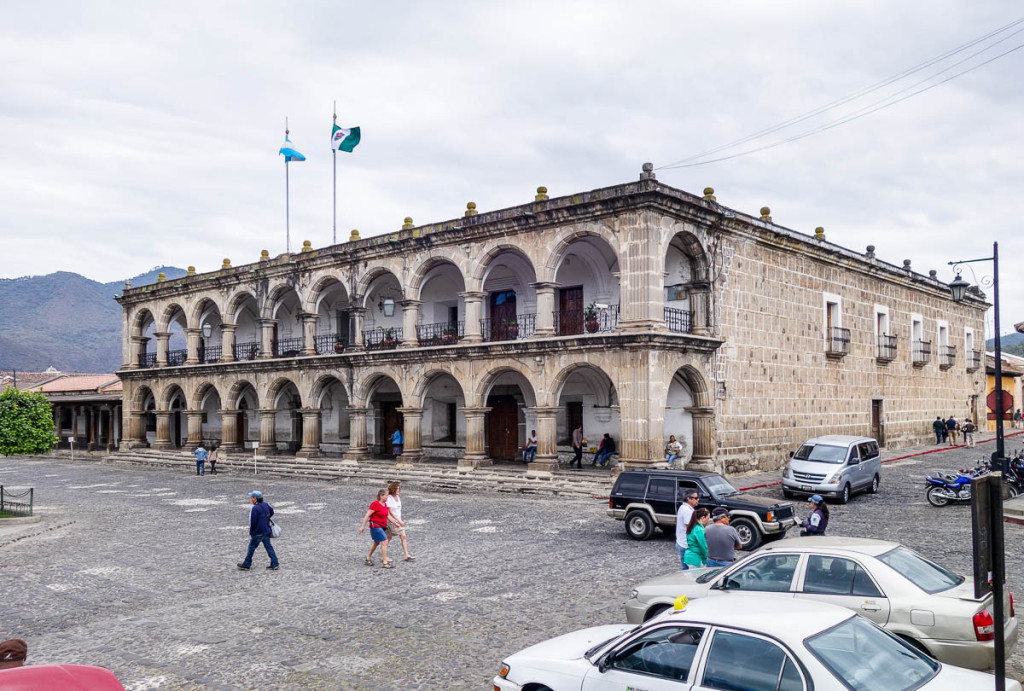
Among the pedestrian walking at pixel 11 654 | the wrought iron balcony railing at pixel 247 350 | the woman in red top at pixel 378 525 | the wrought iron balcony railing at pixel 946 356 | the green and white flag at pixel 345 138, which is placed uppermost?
the green and white flag at pixel 345 138

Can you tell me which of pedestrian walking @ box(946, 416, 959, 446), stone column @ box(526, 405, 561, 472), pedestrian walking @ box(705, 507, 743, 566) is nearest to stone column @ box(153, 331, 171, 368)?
stone column @ box(526, 405, 561, 472)

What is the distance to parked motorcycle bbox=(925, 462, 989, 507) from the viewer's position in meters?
17.7

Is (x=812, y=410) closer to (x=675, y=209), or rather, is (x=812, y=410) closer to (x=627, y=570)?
(x=675, y=209)

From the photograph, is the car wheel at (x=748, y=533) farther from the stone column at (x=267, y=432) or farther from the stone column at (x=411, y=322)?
the stone column at (x=267, y=432)

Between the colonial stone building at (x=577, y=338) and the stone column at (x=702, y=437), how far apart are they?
61 mm

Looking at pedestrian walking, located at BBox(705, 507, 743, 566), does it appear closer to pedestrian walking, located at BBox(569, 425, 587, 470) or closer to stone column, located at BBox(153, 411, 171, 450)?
pedestrian walking, located at BBox(569, 425, 587, 470)

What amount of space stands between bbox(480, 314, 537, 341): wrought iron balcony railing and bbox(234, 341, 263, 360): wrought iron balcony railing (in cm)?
1259

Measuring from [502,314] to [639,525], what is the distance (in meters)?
14.7

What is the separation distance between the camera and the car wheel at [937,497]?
705 inches

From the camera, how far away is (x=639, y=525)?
49.7 feet

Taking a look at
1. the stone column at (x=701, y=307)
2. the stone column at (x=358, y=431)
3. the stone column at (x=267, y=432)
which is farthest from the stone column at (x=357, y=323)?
the stone column at (x=701, y=307)

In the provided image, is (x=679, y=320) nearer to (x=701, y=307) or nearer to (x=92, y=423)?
(x=701, y=307)

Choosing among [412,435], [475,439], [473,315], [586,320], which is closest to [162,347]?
[412,435]

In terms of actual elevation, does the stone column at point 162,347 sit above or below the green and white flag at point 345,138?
below
